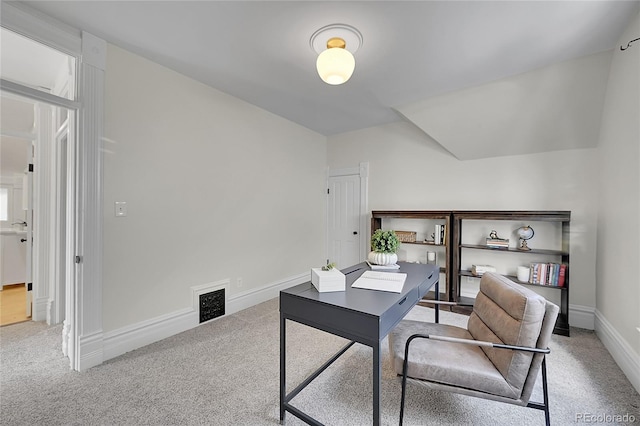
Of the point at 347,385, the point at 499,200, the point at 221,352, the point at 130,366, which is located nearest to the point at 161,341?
the point at 130,366

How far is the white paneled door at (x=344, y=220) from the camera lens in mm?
4418

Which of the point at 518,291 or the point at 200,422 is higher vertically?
the point at 518,291

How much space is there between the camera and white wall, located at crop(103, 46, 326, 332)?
224cm

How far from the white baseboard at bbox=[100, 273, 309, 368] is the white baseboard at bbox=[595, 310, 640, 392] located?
3.41 m

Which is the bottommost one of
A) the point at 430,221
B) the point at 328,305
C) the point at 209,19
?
the point at 328,305

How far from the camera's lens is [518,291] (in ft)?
4.72

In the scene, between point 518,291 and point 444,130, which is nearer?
point 518,291

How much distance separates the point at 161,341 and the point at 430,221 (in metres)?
3.51

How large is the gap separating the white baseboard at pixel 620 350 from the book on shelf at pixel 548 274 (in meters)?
0.43

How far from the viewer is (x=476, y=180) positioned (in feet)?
11.4

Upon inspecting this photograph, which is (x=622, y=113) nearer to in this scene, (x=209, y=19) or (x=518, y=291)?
(x=518, y=291)

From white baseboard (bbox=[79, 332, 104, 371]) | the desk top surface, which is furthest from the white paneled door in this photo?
white baseboard (bbox=[79, 332, 104, 371])

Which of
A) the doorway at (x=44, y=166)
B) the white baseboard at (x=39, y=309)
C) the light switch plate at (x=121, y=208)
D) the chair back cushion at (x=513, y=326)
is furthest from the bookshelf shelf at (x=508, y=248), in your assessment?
the white baseboard at (x=39, y=309)

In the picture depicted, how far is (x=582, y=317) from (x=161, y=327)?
4306 millimetres
